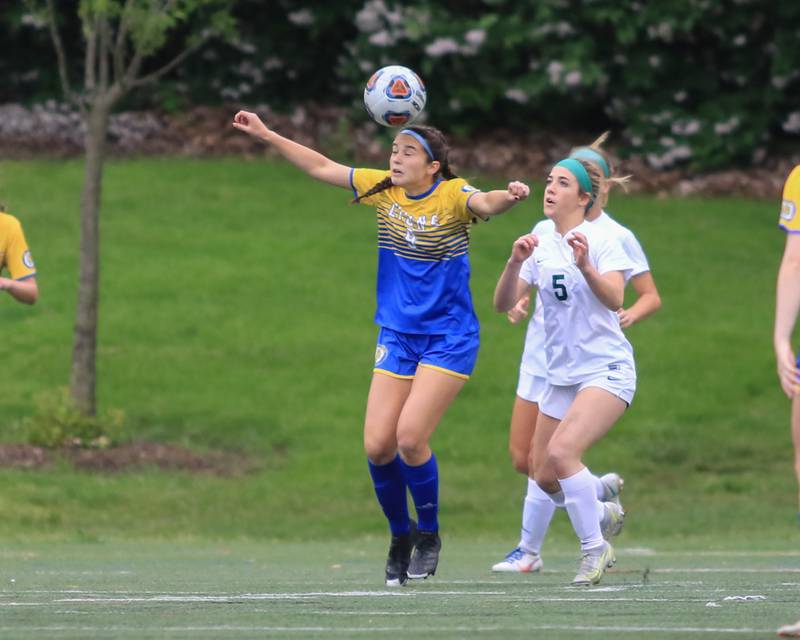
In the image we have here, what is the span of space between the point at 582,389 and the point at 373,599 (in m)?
1.57

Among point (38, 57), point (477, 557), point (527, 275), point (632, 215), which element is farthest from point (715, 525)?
point (38, 57)

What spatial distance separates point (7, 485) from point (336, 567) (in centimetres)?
514

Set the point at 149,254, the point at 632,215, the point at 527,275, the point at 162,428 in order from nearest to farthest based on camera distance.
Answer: the point at 527,275 → the point at 162,428 → the point at 149,254 → the point at 632,215

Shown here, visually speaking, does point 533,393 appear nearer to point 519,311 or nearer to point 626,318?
point 519,311

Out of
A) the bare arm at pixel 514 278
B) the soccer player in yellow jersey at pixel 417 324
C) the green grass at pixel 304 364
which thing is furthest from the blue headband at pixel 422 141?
A: the green grass at pixel 304 364

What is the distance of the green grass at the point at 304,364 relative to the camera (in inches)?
596

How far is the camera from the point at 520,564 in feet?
33.0

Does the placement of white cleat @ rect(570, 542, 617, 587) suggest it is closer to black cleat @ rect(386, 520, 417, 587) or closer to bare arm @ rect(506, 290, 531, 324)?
black cleat @ rect(386, 520, 417, 587)

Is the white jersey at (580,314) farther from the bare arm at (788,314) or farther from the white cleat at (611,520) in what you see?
the bare arm at (788,314)

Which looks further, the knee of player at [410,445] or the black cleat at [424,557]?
A: the black cleat at [424,557]

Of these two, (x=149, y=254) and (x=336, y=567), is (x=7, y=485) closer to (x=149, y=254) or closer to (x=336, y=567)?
(x=336, y=567)

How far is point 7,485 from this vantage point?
49.4ft

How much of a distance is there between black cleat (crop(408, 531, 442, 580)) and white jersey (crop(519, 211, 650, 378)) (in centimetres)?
131

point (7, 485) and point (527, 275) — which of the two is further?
point (7, 485)
